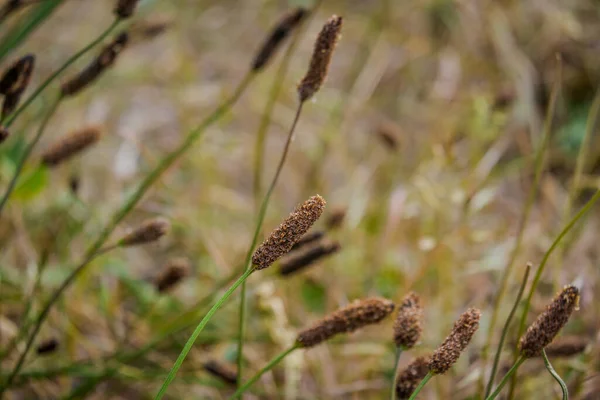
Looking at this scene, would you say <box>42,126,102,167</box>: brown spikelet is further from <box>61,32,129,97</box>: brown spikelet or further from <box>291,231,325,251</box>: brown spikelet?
<box>291,231,325,251</box>: brown spikelet

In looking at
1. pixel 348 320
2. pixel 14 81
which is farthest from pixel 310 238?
pixel 14 81

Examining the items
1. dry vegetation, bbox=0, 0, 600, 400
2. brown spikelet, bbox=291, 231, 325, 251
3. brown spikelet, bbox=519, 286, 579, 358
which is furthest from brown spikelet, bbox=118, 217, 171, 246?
brown spikelet, bbox=519, 286, 579, 358

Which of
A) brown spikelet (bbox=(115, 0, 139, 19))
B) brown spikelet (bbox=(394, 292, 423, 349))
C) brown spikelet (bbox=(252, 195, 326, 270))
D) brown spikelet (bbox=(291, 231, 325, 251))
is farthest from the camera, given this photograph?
brown spikelet (bbox=(291, 231, 325, 251))

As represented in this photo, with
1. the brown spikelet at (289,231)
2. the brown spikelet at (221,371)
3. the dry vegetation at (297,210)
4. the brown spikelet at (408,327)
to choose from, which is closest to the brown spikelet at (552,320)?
the dry vegetation at (297,210)

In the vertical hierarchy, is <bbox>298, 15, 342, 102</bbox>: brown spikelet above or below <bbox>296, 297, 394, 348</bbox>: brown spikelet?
above

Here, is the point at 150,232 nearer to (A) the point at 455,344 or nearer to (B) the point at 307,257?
(B) the point at 307,257
